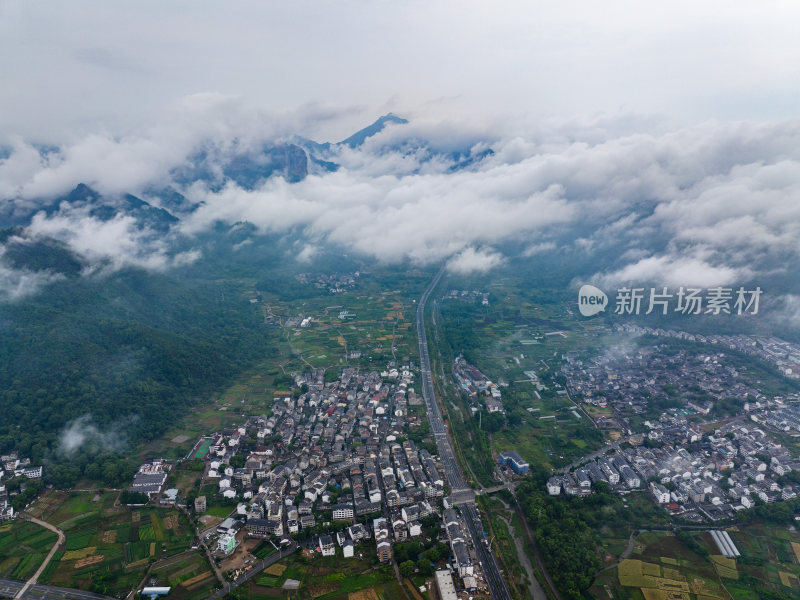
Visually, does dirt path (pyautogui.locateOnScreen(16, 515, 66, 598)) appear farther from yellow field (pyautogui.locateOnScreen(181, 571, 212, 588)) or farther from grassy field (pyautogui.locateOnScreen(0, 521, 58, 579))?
yellow field (pyautogui.locateOnScreen(181, 571, 212, 588))

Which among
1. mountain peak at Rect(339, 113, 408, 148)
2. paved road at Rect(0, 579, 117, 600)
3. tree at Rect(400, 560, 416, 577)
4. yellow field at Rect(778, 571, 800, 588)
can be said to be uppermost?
mountain peak at Rect(339, 113, 408, 148)

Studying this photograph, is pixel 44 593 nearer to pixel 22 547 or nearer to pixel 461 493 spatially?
pixel 22 547

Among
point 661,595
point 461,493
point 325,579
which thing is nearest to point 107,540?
point 325,579

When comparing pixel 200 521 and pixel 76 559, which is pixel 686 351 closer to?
pixel 200 521

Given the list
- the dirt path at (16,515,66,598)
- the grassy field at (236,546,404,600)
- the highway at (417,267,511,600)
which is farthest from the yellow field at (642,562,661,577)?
the dirt path at (16,515,66,598)

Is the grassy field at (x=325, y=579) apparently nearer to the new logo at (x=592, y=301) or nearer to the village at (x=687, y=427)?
the village at (x=687, y=427)

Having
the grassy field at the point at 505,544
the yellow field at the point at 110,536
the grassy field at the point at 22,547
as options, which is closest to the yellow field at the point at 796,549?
the grassy field at the point at 505,544

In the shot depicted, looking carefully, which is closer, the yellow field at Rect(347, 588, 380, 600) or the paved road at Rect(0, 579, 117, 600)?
the yellow field at Rect(347, 588, 380, 600)
